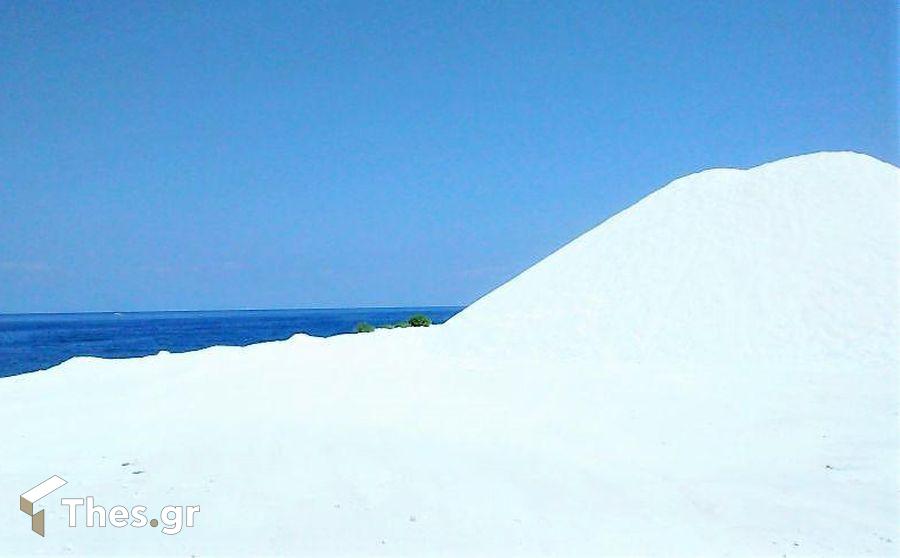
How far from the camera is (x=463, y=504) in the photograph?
21.2 feet

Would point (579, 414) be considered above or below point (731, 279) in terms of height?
below

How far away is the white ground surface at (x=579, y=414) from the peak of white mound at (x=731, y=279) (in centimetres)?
6

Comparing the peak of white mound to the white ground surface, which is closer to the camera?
the white ground surface

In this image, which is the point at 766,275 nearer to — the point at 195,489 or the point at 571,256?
the point at 571,256

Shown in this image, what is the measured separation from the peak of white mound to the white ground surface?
6 cm

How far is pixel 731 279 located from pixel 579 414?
798 cm

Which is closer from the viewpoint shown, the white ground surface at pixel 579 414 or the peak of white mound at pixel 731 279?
the white ground surface at pixel 579 414

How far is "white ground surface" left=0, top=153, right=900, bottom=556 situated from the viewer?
5977mm

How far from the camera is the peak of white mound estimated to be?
47.1ft

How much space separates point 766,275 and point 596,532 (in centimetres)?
1228

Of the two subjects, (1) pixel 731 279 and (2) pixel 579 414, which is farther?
(1) pixel 731 279

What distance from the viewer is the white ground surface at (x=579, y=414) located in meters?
5.98

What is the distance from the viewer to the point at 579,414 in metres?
10.4

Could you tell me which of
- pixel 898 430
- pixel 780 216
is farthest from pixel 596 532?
pixel 780 216
